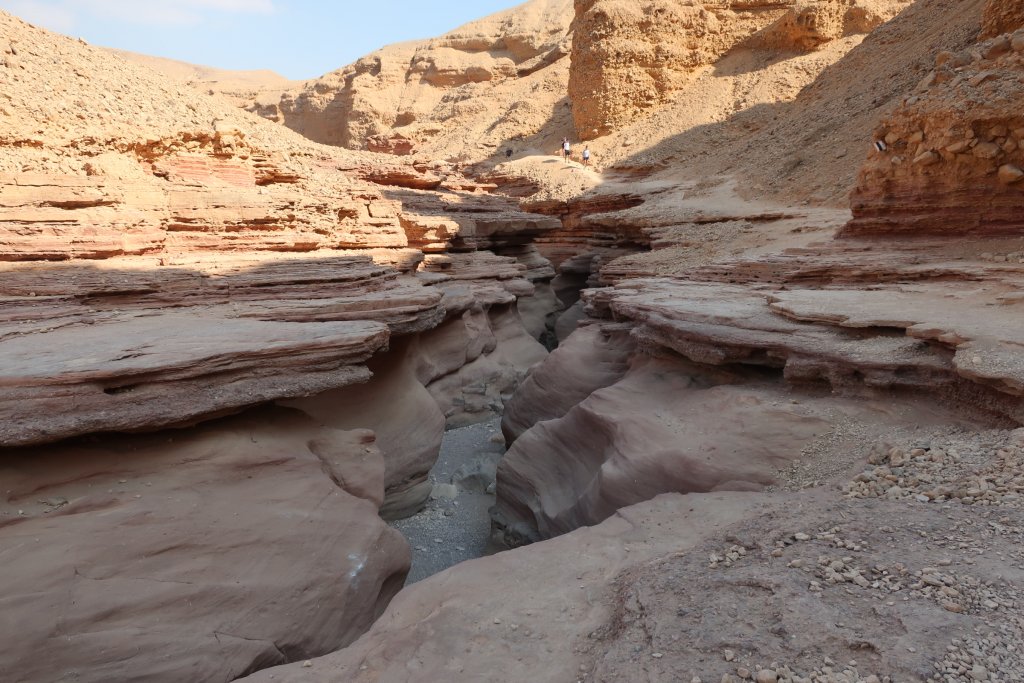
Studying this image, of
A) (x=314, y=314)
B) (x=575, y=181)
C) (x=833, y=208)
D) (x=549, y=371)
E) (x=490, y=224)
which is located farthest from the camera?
(x=575, y=181)

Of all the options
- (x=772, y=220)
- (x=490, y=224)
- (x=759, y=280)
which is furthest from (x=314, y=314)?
(x=772, y=220)

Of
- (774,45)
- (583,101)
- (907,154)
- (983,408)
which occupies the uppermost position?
(774,45)

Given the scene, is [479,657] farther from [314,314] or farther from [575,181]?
[575,181]

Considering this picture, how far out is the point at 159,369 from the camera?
4.55m

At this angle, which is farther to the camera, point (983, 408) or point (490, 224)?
point (490, 224)

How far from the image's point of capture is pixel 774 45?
24.0m

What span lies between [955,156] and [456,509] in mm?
7657

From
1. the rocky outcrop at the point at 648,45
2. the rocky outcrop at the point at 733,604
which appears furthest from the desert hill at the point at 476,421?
the rocky outcrop at the point at 648,45

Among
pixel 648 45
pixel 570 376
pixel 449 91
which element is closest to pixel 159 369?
pixel 570 376

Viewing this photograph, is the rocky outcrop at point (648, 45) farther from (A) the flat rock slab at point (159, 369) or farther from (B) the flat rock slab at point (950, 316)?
(A) the flat rock slab at point (159, 369)

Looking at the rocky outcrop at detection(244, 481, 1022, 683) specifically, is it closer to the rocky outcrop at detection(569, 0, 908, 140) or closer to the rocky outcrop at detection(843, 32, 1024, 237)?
the rocky outcrop at detection(843, 32, 1024, 237)

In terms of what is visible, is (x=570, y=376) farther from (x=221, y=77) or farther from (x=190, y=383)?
(x=221, y=77)

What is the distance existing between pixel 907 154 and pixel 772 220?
4602mm

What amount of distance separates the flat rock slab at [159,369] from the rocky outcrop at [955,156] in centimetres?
732
